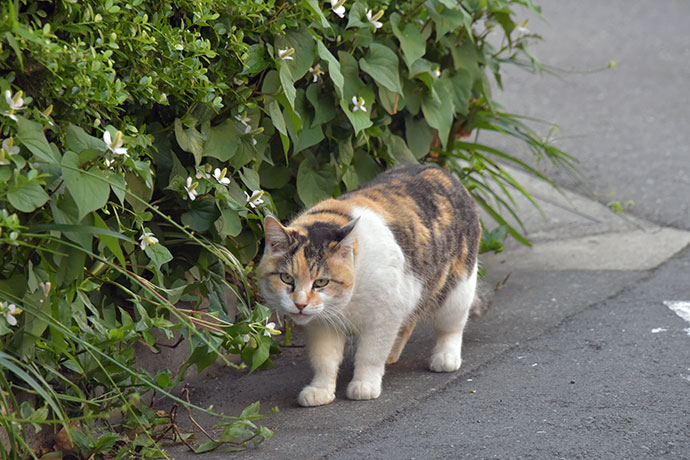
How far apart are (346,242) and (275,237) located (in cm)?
27

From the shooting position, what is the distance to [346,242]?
335 centimetres

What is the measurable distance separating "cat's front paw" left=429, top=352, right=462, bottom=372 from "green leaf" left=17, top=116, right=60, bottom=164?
6.28 feet

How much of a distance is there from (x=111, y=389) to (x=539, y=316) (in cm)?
224

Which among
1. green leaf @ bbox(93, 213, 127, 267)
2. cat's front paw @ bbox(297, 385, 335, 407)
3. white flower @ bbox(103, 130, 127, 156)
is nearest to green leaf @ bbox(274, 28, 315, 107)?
white flower @ bbox(103, 130, 127, 156)

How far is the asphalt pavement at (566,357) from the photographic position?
3098 mm

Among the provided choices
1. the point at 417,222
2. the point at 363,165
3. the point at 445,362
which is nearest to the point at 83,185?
the point at 417,222

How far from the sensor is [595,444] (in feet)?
9.89

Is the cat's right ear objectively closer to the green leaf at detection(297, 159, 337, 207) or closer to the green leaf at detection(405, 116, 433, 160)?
the green leaf at detection(297, 159, 337, 207)

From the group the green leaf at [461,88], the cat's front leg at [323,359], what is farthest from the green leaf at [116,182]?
the green leaf at [461,88]

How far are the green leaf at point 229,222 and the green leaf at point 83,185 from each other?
2.59 ft

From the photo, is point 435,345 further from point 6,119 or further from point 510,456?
point 6,119

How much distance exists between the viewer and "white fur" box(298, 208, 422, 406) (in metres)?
3.50

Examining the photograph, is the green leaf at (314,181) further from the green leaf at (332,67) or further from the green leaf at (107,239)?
the green leaf at (107,239)

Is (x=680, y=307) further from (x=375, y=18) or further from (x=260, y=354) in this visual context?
(x=260, y=354)
